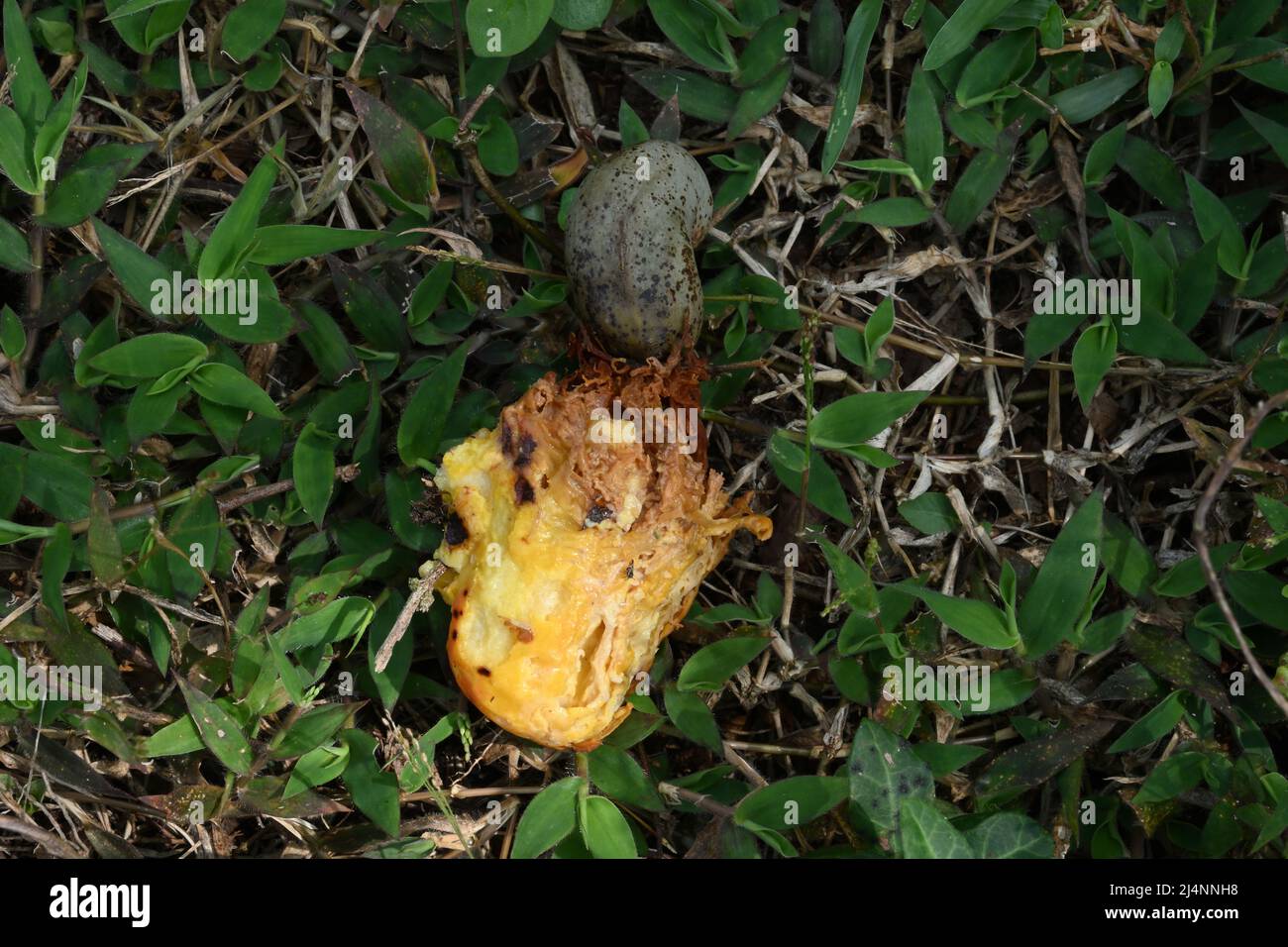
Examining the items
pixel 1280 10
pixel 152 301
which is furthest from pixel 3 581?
pixel 1280 10

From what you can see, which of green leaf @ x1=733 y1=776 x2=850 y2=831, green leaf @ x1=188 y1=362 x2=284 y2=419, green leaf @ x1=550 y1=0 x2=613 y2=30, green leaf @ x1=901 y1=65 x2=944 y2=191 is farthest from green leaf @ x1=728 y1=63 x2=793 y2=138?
green leaf @ x1=733 y1=776 x2=850 y2=831

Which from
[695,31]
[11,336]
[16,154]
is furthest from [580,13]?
[11,336]

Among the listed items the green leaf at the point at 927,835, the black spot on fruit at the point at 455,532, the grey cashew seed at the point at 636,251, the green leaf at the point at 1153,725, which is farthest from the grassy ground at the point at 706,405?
the grey cashew seed at the point at 636,251

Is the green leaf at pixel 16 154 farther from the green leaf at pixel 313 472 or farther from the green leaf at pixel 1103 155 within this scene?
the green leaf at pixel 1103 155

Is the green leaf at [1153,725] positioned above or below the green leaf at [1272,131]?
below

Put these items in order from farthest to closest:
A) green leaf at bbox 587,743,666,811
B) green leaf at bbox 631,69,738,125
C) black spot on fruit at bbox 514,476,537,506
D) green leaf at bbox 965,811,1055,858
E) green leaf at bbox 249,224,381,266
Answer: green leaf at bbox 631,69,738,125, green leaf at bbox 587,743,666,811, green leaf at bbox 249,224,381,266, green leaf at bbox 965,811,1055,858, black spot on fruit at bbox 514,476,537,506

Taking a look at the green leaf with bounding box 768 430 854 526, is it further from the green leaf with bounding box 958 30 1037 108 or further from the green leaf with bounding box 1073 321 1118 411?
the green leaf with bounding box 958 30 1037 108
